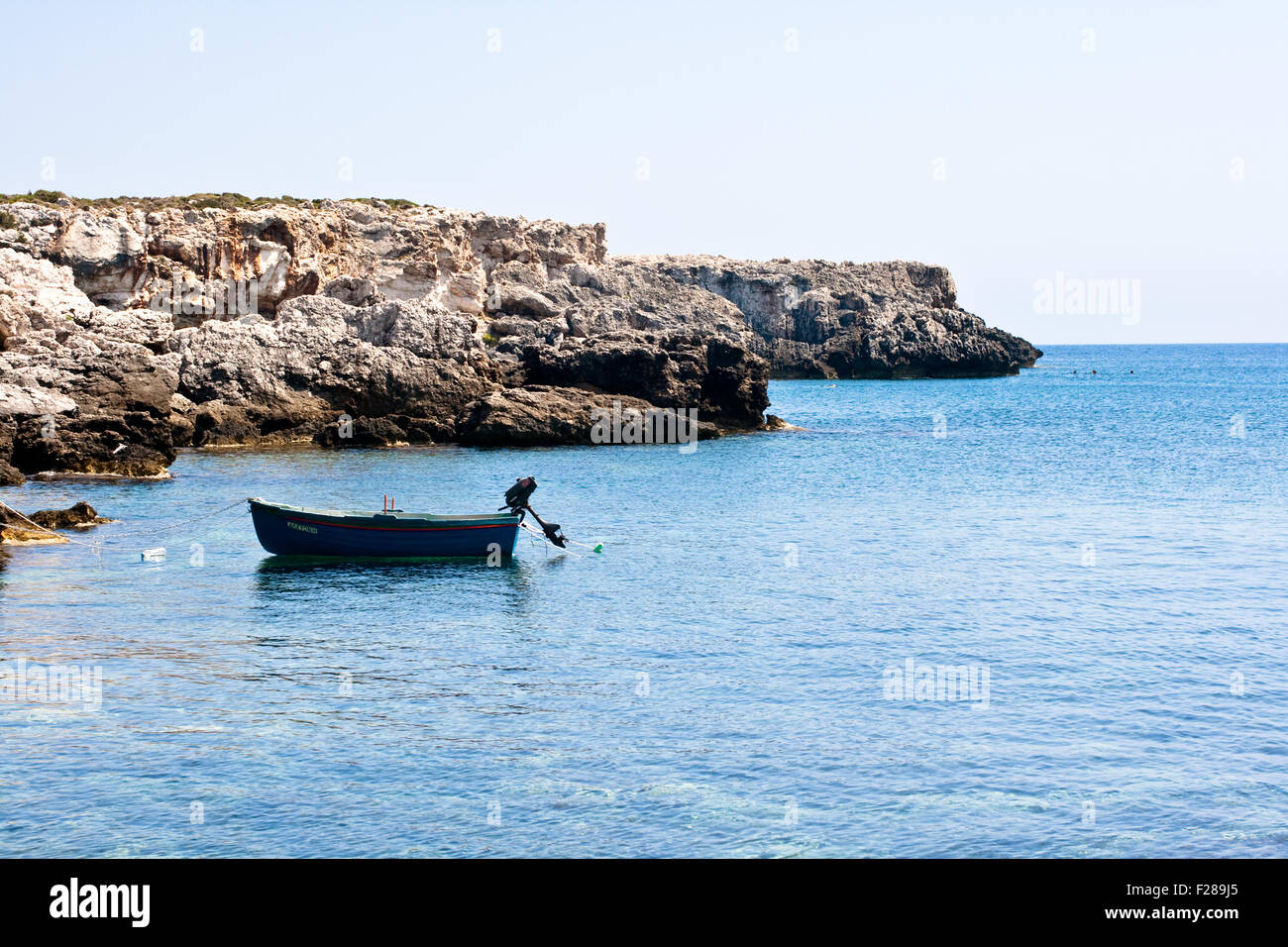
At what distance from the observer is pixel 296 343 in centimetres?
5491

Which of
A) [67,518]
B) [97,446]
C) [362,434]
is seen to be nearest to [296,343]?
[362,434]

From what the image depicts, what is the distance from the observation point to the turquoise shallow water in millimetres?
12562

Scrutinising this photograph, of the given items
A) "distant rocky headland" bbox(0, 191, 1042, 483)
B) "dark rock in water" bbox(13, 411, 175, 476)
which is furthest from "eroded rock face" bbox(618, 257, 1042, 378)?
"dark rock in water" bbox(13, 411, 175, 476)

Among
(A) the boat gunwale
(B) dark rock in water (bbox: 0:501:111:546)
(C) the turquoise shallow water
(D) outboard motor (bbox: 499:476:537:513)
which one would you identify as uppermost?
(D) outboard motor (bbox: 499:476:537:513)

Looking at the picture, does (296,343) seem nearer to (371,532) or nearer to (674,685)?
(371,532)

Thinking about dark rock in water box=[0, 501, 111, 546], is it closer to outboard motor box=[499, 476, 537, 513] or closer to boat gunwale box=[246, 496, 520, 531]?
boat gunwale box=[246, 496, 520, 531]

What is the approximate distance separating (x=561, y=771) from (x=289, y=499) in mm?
24093

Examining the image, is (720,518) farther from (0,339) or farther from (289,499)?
(0,339)

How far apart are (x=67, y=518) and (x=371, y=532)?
9.04 meters

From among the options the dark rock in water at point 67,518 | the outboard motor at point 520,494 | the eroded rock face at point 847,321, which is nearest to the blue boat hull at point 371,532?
the outboard motor at point 520,494

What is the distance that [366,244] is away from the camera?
240 feet

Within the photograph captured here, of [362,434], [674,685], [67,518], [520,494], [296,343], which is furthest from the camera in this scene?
[296,343]

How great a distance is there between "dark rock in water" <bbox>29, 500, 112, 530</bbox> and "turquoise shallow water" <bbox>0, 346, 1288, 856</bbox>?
3.77 feet

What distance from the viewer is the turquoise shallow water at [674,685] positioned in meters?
12.6
